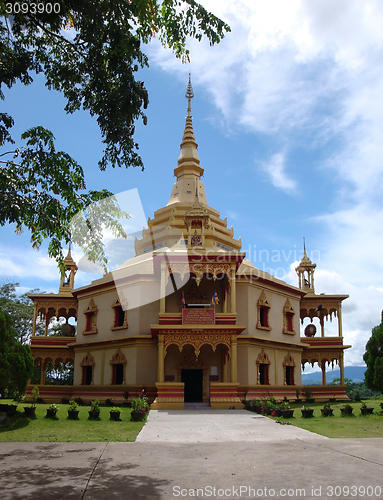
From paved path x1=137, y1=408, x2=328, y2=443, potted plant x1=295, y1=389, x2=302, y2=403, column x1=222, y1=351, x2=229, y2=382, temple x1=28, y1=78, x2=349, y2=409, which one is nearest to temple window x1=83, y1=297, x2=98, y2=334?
temple x1=28, y1=78, x2=349, y2=409

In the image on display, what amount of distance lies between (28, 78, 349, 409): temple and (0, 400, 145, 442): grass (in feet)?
20.4

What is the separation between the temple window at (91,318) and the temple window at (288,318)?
12303 mm

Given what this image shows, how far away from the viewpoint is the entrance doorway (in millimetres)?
25484

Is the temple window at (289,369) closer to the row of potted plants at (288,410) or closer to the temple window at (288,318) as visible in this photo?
the temple window at (288,318)

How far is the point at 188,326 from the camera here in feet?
74.3

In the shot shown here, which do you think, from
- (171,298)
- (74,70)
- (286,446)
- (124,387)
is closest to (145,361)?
(124,387)

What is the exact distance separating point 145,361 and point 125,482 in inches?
765

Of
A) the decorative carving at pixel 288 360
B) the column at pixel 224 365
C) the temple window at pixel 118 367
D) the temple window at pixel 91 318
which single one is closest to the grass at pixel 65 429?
the column at pixel 224 365

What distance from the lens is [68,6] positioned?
27.9 feet

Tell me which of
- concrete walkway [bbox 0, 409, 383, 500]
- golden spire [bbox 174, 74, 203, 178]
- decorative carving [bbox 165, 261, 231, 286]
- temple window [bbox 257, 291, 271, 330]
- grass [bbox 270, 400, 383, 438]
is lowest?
grass [bbox 270, 400, 383, 438]

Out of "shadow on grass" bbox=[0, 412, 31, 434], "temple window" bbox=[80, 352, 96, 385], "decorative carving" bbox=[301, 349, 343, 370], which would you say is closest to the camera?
"shadow on grass" bbox=[0, 412, 31, 434]

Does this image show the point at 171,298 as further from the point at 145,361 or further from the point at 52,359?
the point at 52,359

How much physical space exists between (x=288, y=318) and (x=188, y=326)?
427 inches

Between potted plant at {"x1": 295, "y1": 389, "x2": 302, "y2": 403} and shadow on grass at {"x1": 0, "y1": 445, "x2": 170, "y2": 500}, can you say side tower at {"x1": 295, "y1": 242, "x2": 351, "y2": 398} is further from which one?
shadow on grass at {"x1": 0, "y1": 445, "x2": 170, "y2": 500}
